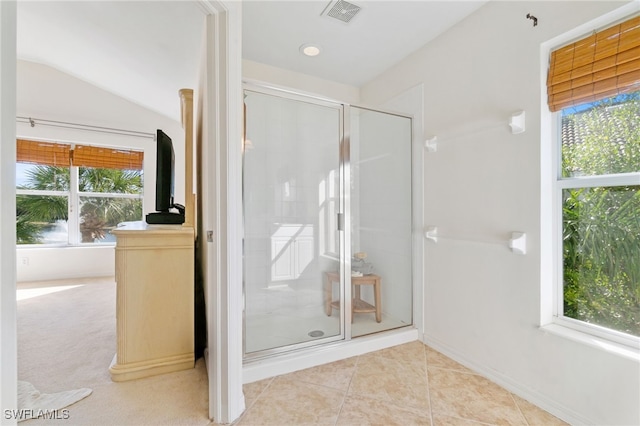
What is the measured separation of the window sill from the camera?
4.23 feet

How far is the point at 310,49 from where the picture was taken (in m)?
2.47

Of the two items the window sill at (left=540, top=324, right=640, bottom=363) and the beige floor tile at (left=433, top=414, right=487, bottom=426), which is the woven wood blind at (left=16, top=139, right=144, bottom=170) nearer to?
the beige floor tile at (left=433, top=414, right=487, bottom=426)

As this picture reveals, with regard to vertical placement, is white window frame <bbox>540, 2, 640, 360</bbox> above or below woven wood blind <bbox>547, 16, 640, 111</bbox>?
below

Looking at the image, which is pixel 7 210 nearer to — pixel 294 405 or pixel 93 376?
pixel 294 405

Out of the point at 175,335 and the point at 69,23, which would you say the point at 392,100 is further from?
the point at 69,23

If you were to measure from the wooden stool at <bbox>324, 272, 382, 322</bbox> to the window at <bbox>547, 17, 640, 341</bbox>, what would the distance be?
133 cm

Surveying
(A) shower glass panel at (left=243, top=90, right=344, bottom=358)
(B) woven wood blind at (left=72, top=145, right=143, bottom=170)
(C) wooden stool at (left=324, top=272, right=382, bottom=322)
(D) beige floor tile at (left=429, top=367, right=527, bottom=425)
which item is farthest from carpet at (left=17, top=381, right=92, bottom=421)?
(B) woven wood blind at (left=72, top=145, right=143, bottom=170)

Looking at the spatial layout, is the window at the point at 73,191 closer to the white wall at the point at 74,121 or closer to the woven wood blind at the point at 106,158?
the woven wood blind at the point at 106,158

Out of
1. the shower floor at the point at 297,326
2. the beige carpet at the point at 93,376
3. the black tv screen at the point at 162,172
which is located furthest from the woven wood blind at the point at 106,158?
the shower floor at the point at 297,326

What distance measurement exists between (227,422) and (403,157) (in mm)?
2330

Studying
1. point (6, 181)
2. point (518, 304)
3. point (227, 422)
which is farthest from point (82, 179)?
point (518, 304)

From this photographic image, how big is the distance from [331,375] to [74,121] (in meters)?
5.11

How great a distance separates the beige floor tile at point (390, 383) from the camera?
162 centimetres

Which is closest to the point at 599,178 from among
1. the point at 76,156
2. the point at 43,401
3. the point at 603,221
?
the point at 603,221
